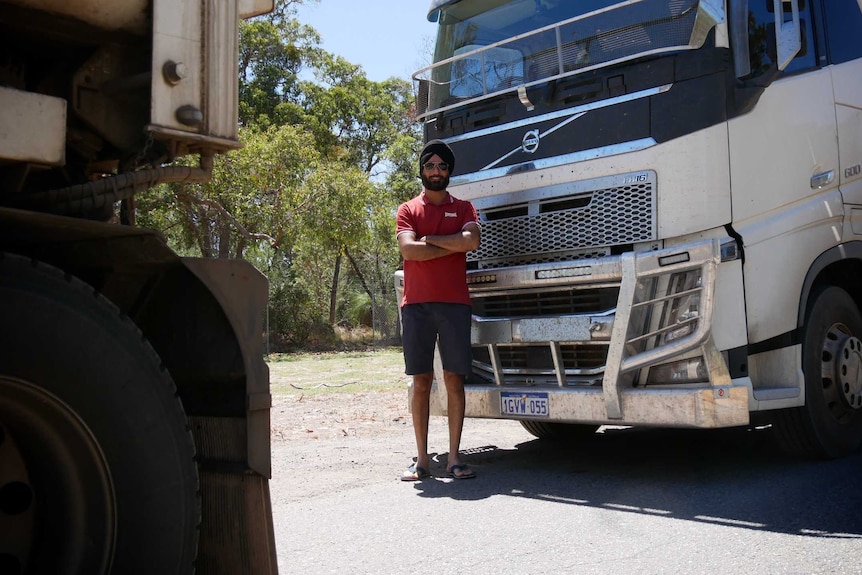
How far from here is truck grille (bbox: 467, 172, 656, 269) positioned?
5559 millimetres

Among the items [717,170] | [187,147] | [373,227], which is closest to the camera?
[187,147]

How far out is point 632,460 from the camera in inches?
256

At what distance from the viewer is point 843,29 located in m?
6.12

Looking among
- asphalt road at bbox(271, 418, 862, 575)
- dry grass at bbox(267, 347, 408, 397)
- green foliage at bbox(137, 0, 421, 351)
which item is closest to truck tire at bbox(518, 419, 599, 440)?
asphalt road at bbox(271, 418, 862, 575)

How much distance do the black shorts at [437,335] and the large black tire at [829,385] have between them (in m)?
2.08

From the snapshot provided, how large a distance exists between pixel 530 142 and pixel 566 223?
2.07 feet

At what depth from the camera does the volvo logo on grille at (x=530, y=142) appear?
6031mm

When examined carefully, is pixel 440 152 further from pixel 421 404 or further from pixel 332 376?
pixel 332 376

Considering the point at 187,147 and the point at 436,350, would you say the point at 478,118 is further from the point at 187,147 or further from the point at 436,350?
the point at 187,147

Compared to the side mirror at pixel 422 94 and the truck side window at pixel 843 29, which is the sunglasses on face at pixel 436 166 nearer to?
the side mirror at pixel 422 94

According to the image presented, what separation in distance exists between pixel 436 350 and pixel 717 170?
2326 millimetres

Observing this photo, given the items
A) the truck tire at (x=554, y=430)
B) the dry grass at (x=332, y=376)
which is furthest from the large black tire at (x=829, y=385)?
the dry grass at (x=332, y=376)

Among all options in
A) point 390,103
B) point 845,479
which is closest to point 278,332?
point 390,103

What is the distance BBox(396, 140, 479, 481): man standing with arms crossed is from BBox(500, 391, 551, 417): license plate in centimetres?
29
